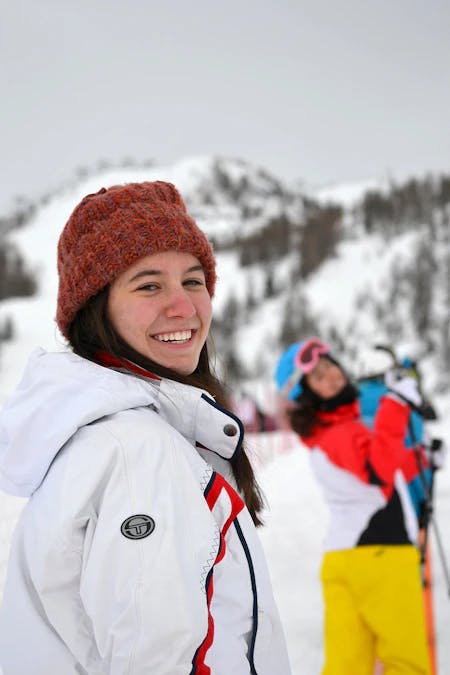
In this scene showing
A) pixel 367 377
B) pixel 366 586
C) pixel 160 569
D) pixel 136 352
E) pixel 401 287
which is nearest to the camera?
pixel 160 569

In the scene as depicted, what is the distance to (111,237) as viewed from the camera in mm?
1086

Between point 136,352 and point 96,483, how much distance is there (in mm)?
359

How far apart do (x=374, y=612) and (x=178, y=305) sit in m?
1.63

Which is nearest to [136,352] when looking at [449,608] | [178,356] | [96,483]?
[178,356]

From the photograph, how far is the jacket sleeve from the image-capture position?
74 cm

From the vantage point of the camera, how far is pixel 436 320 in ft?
111

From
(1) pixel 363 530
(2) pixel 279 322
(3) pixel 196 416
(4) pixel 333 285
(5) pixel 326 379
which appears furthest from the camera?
(4) pixel 333 285

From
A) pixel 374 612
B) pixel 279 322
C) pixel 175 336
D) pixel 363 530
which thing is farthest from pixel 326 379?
pixel 279 322

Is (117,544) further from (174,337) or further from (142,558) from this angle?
(174,337)

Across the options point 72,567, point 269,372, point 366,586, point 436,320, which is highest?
point 72,567

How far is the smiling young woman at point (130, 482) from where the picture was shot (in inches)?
29.7

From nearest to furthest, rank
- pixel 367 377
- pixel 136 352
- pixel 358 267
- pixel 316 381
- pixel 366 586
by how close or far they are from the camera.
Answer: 1. pixel 136 352
2. pixel 366 586
3. pixel 316 381
4. pixel 367 377
5. pixel 358 267

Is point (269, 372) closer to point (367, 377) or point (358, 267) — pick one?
point (358, 267)

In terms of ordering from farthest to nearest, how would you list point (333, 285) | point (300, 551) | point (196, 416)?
point (333, 285), point (300, 551), point (196, 416)
